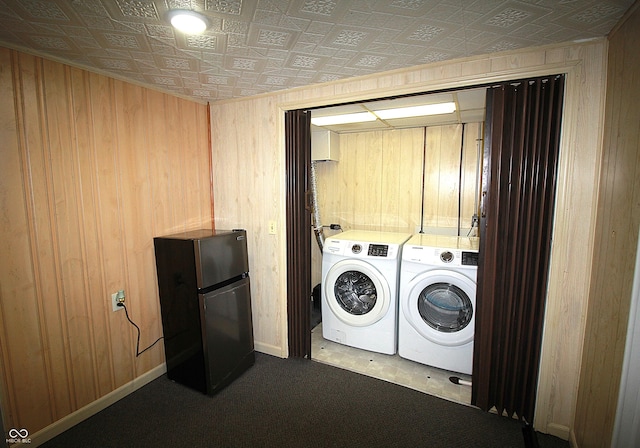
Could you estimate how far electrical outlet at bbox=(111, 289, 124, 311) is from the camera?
2.12 meters

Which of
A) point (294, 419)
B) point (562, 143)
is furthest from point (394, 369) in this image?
point (562, 143)

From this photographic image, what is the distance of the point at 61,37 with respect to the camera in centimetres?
151

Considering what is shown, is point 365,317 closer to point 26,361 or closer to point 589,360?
point 589,360

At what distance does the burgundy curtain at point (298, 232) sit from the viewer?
246 cm

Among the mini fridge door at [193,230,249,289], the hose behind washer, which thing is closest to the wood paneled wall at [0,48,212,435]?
the mini fridge door at [193,230,249,289]

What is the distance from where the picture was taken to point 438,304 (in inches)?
99.2

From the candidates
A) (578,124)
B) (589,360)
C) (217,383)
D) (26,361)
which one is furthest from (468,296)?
(26,361)

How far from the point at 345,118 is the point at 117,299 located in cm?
249

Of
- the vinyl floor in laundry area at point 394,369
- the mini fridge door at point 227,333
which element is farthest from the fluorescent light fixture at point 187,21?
the vinyl floor in laundry area at point 394,369

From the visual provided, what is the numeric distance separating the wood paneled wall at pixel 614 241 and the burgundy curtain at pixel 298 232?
6.02 ft

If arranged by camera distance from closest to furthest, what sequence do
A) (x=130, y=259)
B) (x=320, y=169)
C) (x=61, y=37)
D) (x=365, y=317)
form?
1. (x=61, y=37)
2. (x=130, y=259)
3. (x=365, y=317)
4. (x=320, y=169)

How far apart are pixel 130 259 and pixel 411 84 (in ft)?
7.74

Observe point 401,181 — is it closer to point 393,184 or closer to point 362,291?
point 393,184

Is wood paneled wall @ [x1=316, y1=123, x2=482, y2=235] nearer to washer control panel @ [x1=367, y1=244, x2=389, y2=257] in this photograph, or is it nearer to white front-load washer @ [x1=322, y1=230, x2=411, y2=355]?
white front-load washer @ [x1=322, y1=230, x2=411, y2=355]
